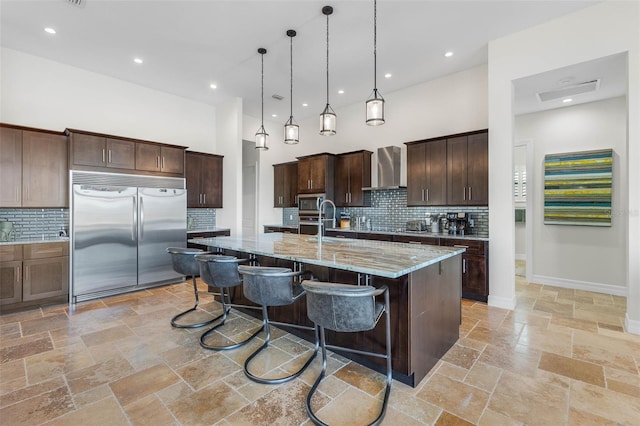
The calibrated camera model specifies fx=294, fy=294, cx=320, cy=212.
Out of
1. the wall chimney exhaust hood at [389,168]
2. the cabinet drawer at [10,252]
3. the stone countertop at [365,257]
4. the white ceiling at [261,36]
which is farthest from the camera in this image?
the wall chimney exhaust hood at [389,168]

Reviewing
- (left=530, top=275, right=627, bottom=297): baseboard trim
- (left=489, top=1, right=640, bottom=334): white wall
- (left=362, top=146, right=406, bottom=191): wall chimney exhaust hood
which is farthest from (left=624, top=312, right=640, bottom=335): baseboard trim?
(left=362, top=146, right=406, bottom=191): wall chimney exhaust hood

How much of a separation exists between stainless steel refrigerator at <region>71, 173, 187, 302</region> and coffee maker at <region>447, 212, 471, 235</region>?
14.7 feet

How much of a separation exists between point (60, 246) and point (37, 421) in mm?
2976

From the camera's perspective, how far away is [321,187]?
6094 mm

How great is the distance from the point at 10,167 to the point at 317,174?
15.2ft

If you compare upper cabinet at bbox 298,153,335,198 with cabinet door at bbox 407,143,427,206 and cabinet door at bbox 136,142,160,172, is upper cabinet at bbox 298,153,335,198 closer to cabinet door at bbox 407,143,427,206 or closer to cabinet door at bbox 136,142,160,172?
cabinet door at bbox 407,143,427,206

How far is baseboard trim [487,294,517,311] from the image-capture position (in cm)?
380

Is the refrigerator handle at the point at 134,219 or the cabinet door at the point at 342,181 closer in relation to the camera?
the refrigerator handle at the point at 134,219

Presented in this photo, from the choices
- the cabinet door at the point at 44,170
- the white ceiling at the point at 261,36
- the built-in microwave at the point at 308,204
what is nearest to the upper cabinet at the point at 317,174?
the built-in microwave at the point at 308,204

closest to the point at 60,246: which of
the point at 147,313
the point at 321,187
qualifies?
the point at 147,313

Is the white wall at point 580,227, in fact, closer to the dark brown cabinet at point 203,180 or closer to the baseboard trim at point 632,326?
the baseboard trim at point 632,326

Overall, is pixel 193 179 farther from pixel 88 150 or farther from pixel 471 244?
pixel 471 244

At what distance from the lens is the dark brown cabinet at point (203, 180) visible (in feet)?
18.7

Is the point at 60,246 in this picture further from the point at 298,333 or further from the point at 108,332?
the point at 298,333
